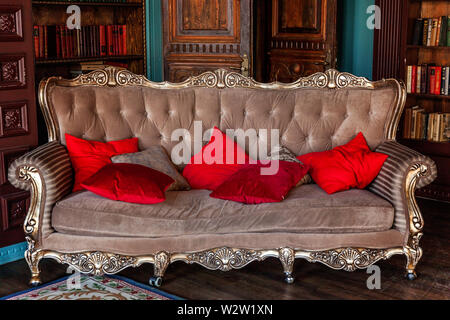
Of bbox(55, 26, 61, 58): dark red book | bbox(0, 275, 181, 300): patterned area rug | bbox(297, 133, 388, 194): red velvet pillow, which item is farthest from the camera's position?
bbox(55, 26, 61, 58): dark red book

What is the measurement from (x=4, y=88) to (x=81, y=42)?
1.38 metres

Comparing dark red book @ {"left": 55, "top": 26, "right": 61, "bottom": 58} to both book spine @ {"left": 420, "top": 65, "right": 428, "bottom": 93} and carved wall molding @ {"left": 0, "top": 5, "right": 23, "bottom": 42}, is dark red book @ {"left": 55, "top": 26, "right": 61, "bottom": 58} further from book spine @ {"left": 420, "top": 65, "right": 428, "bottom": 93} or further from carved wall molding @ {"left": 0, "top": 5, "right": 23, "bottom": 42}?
book spine @ {"left": 420, "top": 65, "right": 428, "bottom": 93}

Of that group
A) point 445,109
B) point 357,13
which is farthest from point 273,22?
point 445,109

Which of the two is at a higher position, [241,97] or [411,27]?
[411,27]

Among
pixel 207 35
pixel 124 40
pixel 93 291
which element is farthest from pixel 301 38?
pixel 93 291

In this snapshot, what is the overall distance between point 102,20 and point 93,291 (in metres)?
2.74

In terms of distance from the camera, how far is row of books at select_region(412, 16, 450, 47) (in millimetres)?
4621

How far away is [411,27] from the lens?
4.73 m

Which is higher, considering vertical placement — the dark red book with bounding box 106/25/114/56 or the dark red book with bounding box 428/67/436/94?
the dark red book with bounding box 106/25/114/56

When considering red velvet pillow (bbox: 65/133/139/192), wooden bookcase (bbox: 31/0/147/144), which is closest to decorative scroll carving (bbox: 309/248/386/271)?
red velvet pillow (bbox: 65/133/139/192)

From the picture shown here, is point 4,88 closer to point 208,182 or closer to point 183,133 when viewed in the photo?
point 183,133

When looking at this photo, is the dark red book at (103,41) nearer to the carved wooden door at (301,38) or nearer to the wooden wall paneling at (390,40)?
the carved wooden door at (301,38)

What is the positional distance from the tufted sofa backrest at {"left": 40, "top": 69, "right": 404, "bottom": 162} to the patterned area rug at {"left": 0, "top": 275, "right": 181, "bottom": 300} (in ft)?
2.70

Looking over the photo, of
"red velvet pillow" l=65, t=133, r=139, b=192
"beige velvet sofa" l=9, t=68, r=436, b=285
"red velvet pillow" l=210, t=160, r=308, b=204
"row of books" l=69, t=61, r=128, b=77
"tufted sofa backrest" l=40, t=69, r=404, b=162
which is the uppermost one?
"row of books" l=69, t=61, r=128, b=77
